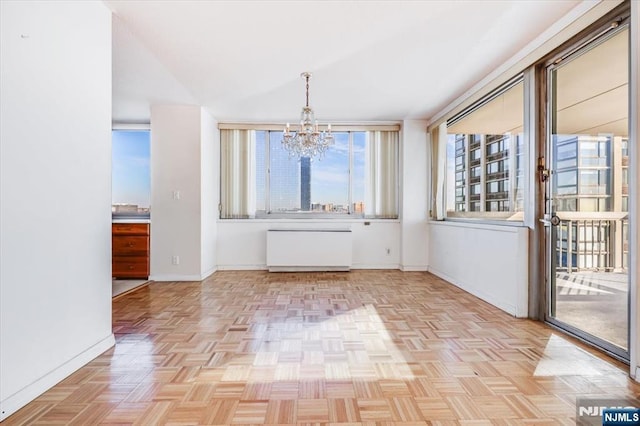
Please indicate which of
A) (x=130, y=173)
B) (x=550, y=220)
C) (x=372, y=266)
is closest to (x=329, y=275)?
(x=372, y=266)

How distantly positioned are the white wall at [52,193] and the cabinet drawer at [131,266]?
2.66 metres

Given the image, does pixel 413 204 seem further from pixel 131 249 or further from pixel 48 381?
pixel 48 381

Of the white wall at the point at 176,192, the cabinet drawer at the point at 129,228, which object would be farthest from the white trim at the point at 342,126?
the cabinet drawer at the point at 129,228

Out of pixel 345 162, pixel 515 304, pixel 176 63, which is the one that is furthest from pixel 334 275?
pixel 176 63

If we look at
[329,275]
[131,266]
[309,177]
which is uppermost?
[309,177]

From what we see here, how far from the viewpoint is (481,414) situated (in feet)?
5.43

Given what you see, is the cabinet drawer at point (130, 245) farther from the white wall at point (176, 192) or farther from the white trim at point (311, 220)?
the white trim at point (311, 220)

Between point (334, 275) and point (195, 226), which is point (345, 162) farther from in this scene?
point (195, 226)

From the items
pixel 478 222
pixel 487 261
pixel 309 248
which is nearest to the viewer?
pixel 487 261

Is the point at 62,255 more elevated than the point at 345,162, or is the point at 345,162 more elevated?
the point at 345,162

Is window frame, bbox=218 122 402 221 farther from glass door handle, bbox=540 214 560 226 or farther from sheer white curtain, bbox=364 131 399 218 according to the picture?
glass door handle, bbox=540 214 560 226

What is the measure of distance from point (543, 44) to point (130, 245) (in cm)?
527

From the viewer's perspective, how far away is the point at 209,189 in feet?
17.4

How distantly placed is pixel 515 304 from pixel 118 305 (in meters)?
3.87
